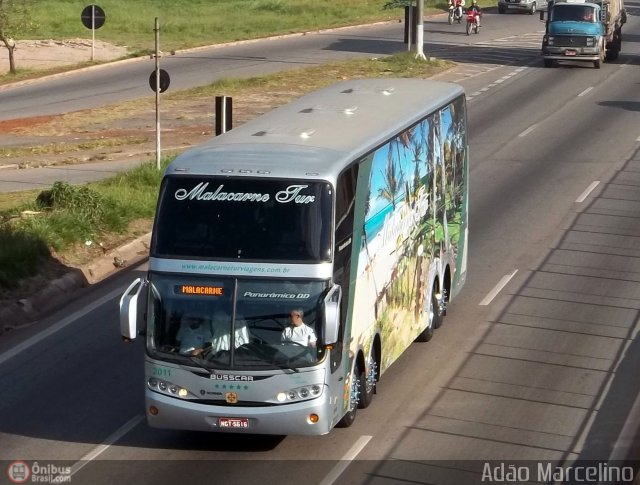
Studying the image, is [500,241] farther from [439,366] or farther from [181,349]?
[181,349]

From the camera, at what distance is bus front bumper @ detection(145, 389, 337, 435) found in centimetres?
1171

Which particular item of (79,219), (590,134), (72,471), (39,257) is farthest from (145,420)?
(590,134)

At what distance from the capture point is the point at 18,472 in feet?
39.1

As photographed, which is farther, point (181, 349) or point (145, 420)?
point (145, 420)

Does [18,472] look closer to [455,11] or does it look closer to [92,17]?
[92,17]

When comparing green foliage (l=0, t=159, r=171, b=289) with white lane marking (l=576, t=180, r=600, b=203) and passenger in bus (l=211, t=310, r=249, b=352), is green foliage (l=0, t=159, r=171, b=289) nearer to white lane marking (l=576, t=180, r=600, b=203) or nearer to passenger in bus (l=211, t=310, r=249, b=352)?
passenger in bus (l=211, t=310, r=249, b=352)

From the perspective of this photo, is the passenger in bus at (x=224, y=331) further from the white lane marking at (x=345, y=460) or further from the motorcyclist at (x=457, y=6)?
the motorcyclist at (x=457, y=6)

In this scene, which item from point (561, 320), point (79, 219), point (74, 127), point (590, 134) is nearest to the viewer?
point (561, 320)

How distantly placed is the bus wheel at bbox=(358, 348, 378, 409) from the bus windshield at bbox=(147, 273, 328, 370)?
173 centimetres

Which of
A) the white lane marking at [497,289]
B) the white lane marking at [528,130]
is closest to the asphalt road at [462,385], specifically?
the white lane marking at [497,289]

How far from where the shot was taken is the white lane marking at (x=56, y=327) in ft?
51.8

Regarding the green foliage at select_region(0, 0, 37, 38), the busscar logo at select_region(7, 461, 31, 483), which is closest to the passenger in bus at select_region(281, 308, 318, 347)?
the busscar logo at select_region(7, 461, 31, 483)

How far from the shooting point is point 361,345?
1291 cm

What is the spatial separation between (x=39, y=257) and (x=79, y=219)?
69.7 inches
